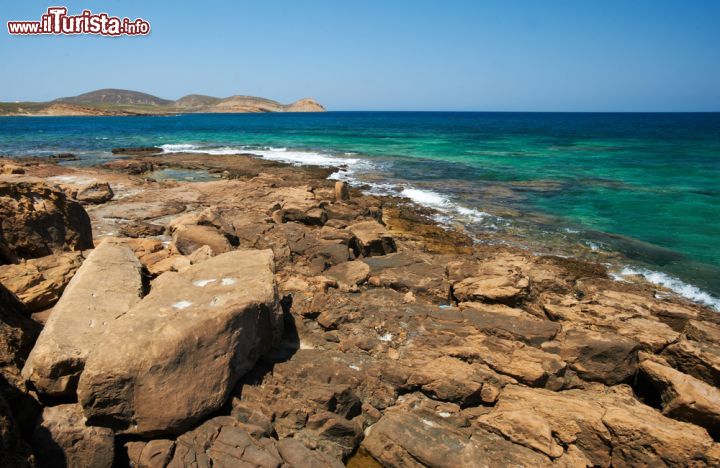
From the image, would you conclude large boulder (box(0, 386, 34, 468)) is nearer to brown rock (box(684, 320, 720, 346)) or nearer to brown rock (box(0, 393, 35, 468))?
brown rock (box(0, 393, 35, 468))

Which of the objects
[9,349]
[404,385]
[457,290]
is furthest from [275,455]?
→ [457,290]

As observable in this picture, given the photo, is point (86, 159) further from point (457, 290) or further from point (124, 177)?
point (457, 290)

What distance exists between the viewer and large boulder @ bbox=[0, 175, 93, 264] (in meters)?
7.49

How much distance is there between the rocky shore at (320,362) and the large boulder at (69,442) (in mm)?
17

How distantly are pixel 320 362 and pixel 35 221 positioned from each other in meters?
6.00

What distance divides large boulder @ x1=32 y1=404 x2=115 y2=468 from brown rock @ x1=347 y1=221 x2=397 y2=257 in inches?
287

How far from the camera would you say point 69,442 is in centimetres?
425

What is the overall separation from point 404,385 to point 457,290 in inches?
112

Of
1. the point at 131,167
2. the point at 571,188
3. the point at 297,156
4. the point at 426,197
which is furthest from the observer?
the point at 297,156

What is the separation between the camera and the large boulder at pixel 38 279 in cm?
615

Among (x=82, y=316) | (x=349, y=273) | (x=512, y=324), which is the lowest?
(x=512, y=324)

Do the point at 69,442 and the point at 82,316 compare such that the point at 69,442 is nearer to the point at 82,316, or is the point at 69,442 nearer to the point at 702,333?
the point at 82,316

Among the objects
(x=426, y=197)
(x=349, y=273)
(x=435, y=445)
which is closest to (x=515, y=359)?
(x=435, y=445)

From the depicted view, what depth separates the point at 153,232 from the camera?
1262 centimetres
